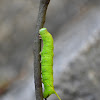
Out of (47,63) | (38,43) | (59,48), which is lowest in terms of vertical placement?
(59,48)

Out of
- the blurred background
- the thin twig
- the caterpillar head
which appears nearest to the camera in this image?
the thin twig

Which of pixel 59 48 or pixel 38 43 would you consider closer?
pixel 38 43

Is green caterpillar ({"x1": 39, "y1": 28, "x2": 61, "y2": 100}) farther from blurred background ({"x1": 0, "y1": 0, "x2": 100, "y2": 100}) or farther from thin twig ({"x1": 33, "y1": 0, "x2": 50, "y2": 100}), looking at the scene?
blurred background ({"x1": 0, "y1": 0, "x2": 100, "y2": 100})

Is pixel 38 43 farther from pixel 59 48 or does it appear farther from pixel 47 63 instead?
pixel 59 48

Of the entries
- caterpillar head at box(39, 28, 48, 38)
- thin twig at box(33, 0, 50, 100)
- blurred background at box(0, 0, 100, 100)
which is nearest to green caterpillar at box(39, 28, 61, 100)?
caterpillar head at box(39, 28, 48, 38)

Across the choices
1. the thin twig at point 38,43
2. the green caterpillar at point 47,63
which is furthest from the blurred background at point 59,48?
the thin twig at point 38,43

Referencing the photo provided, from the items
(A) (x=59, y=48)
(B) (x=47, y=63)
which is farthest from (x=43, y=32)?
(A) (x=59, y=48)

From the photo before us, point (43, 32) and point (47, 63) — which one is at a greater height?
point (43, 32)

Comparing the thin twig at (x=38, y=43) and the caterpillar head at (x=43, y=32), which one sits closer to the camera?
the thin twig at (x=38, y=43)

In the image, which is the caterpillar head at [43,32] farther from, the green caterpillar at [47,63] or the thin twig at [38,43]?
the thin twig at [38,43]
